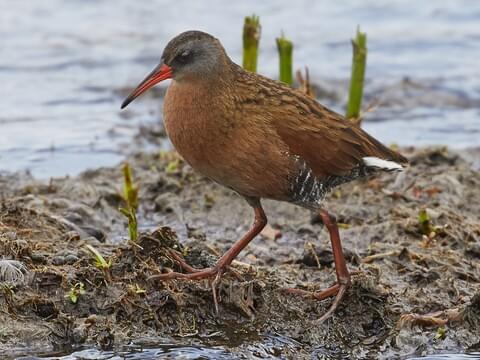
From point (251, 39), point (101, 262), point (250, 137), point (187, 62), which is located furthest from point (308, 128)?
point (251, 39)

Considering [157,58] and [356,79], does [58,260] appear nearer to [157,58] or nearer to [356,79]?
[356,79]

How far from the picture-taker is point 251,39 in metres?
8.86

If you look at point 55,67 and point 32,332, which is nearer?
point 32,332

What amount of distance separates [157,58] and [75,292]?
849 centimetres

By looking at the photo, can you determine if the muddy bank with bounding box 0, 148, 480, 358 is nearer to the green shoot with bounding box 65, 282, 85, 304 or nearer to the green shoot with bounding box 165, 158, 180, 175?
the green shoot with bounding box 65, 282, 85, 304

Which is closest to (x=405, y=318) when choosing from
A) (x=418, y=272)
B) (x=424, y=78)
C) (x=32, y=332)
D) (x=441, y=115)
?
(x=418, y=272)

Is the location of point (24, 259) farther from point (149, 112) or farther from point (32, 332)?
point (149, 112)

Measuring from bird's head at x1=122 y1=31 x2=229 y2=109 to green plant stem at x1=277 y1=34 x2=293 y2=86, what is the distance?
2822 mm

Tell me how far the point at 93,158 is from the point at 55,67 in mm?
→ 3534

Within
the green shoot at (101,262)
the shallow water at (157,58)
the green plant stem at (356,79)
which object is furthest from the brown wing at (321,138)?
the shallow water at (157,58)

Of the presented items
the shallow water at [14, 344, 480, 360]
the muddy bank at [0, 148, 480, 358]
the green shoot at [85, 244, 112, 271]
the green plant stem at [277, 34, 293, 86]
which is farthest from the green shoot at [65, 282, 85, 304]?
the green plant stem at [277, 34, 293, 86]

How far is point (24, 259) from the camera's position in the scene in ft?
19.5

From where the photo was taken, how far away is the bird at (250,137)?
19.2ft

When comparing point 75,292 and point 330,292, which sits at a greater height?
point 75,292
